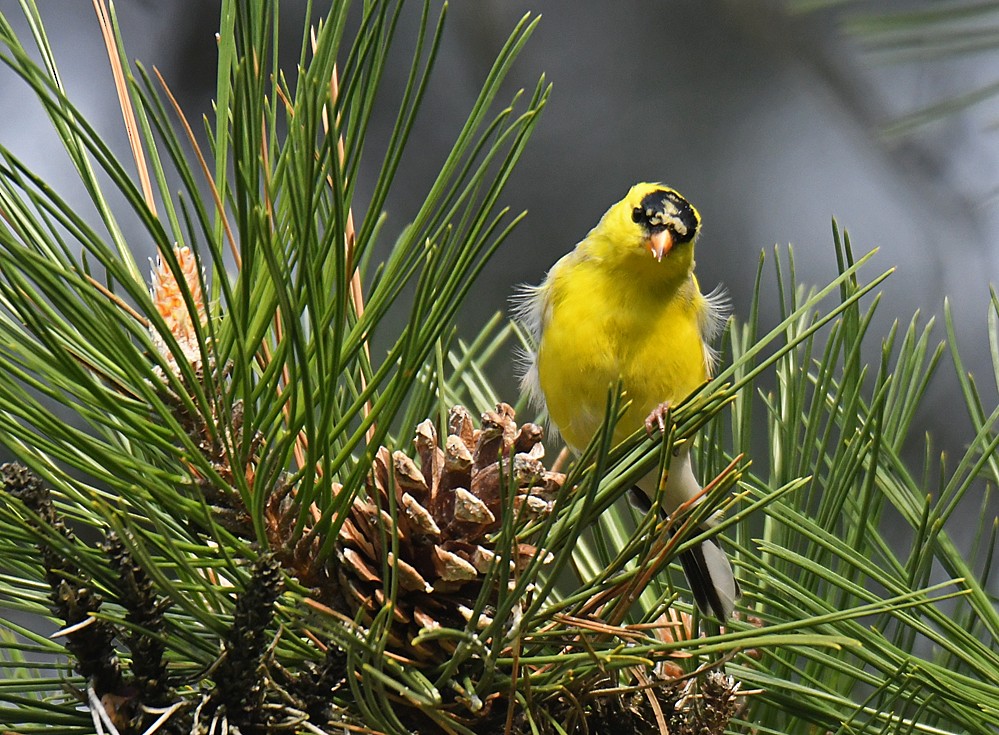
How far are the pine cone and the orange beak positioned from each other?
89 centimetres

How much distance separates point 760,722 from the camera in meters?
0.93

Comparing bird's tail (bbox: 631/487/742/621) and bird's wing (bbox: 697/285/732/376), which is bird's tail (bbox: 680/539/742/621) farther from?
bird's wing (bbox: 697/285/732/376)

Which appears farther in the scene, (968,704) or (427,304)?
(968,704)

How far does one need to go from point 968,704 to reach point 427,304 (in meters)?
0.49

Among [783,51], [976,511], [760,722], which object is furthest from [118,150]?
[760,722]

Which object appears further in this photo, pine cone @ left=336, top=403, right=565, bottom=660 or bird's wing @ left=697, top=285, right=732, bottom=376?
bird's wing @ left=697, top=285, right=732, bottom=376

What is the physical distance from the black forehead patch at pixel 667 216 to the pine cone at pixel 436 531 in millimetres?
958

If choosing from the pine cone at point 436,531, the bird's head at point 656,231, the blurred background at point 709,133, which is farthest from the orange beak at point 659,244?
the blurred background at point 709,133

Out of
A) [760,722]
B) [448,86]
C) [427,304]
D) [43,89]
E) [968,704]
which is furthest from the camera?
[448,86]

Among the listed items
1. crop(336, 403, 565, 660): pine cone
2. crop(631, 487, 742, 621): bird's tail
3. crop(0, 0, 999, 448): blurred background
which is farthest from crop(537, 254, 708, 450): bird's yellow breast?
crop(0, 0, 999, 448): blurred background

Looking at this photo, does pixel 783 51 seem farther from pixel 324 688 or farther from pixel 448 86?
pixel 324 688

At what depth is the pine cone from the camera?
71 centimetres

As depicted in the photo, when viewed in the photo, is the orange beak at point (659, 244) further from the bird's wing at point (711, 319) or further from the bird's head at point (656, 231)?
the bird's wing at point (711, 319)

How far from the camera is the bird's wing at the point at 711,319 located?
172 centimetres
